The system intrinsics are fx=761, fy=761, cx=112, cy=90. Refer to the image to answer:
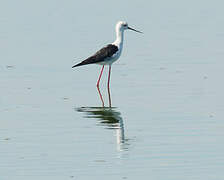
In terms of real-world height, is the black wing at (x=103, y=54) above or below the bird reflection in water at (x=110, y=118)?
above

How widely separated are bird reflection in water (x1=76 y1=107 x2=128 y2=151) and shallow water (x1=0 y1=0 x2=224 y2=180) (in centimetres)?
1

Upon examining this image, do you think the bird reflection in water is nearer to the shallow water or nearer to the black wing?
the shallow water

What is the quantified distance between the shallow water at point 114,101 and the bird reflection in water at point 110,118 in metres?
0.01

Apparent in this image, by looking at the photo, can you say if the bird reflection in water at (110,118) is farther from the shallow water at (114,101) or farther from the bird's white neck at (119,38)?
the bird's white neck at (119,38)

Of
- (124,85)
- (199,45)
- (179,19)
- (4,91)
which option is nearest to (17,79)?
(4,91)

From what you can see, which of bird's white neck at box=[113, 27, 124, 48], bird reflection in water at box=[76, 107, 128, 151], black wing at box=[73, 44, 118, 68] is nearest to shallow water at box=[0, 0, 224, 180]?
bird reflection in water at box=[76, 107, 128, 151]

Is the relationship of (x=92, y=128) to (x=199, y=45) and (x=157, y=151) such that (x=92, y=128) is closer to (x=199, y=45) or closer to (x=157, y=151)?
(x=157, y=151)

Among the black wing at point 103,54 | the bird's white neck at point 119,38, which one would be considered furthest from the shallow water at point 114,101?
the bird's white neck at point 119,38

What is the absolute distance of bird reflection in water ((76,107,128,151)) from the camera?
8.96 meters

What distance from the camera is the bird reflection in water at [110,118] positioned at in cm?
896

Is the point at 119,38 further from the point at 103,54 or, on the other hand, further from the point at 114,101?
the point at 114,101

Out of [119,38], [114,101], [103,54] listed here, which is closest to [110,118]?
[114,101]

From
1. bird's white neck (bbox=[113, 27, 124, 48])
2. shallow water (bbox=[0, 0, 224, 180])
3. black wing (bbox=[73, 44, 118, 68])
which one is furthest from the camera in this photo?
bird's white neck (bbox=[113, 27, 124, 48])

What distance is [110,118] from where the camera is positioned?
10242 millimetres
